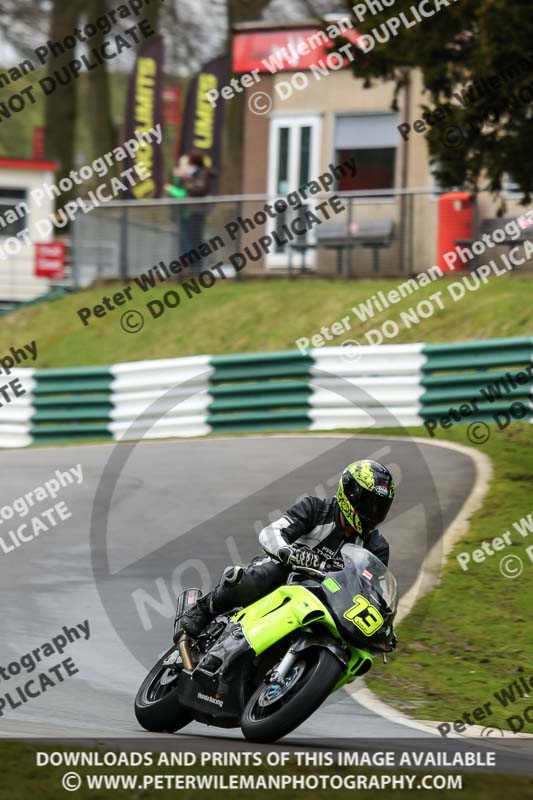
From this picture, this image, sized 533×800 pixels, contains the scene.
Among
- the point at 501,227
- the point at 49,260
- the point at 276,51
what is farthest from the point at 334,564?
the point at 276,51

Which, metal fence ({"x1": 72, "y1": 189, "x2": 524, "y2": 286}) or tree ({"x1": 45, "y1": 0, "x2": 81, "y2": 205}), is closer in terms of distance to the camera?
metal fence ({"x1": 72, "y1": 189, "x2": 524, "y2": 286})

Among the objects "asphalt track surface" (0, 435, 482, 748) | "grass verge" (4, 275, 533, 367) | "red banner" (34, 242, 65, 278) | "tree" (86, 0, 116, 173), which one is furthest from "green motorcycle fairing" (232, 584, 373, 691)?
"tree" (86, 0, 116, 173)

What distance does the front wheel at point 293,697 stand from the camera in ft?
21.1

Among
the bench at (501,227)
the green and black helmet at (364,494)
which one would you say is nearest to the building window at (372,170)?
the bench at (501,227)

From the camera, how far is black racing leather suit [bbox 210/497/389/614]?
7.19m

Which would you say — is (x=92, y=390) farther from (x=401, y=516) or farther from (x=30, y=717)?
(x=30, y=717)

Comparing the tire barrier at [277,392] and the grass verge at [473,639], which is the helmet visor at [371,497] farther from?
the tire barrier at [277,392]

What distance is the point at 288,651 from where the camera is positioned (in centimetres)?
667

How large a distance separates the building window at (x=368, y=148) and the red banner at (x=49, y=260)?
565cm

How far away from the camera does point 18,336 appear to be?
83.5 feet

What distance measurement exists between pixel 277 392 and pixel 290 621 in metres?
10.6

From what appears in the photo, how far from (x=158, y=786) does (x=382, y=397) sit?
11.2 m

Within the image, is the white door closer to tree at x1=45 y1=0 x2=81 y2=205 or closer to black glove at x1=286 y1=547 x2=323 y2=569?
tree at x1=45 y1=0 x2=81 y2=205

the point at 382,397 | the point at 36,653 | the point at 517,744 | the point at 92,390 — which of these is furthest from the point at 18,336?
the point at 517,744
